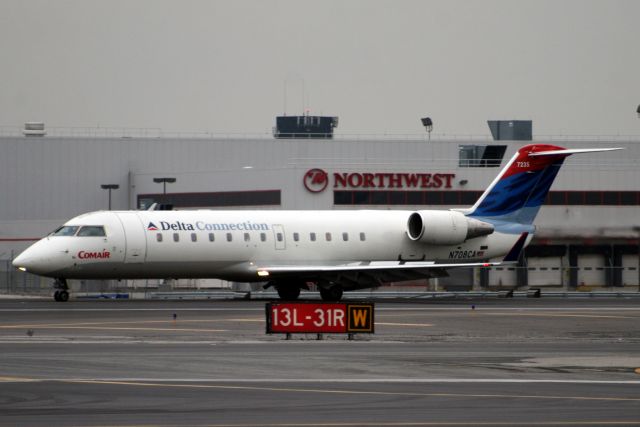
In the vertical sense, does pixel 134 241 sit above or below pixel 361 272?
above

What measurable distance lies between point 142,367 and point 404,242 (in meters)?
28.6

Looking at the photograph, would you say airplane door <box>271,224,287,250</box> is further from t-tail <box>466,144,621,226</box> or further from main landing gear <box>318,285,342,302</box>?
t-tail <box>466,144,621,226</box>

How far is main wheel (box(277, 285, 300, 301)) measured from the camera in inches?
1879

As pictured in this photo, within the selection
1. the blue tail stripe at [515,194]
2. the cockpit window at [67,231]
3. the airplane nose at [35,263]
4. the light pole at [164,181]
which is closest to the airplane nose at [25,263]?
the airplane nose at [35,263]

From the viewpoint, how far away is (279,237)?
47.8m

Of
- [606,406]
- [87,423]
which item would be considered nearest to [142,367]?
[87,423]

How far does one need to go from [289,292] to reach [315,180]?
68.5ft

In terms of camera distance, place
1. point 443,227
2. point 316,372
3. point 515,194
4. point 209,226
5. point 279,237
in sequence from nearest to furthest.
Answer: point 316,372
point 209,226
point 279,237
point 443,227
point 515,194

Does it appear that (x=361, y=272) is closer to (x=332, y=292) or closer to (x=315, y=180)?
(x=332, y=292)

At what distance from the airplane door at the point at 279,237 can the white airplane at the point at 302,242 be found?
0.16ft

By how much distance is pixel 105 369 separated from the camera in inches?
843

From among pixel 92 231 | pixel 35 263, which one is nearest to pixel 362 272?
pixel 92 231

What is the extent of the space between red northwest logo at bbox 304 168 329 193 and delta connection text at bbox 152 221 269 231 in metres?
20.5

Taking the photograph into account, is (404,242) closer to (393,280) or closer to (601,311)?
(393,280)
